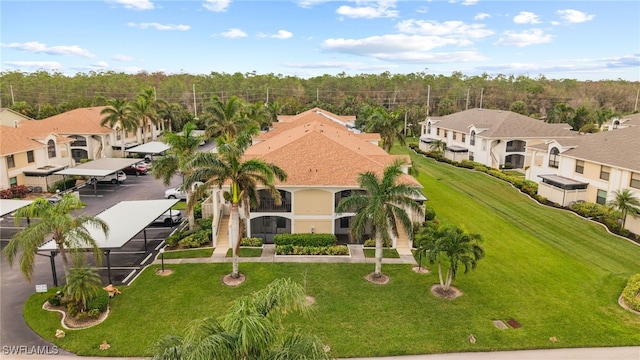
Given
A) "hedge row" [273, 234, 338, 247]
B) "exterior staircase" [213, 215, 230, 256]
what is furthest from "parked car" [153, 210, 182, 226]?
"hedge row" [273, 234, 338, 247]

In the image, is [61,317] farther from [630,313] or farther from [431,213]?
[630,313]

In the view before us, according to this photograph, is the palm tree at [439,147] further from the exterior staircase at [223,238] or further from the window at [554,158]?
the exterior staircase at [223,238]

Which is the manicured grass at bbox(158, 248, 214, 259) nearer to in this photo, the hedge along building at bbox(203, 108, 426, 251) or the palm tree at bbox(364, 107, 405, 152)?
the hedge along building at bbox(203, 108, 426, 251)

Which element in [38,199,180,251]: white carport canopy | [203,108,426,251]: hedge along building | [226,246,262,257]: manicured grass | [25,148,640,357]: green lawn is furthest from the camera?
[203,108,426,251]: hedge along building

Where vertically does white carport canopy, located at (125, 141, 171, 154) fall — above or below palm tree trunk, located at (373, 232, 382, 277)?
above

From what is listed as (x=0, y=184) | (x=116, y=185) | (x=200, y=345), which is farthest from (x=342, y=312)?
(x=0, y=184)

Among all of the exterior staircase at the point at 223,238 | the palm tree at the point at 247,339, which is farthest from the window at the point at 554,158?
the palm tree at the point at 247,339
